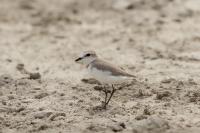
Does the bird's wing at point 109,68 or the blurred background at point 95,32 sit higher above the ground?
the blurred background at point 95,32

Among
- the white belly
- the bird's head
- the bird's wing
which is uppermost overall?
the bird's head

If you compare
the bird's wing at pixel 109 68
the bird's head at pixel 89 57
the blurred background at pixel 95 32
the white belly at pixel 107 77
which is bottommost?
the white belly at pixel 107 77

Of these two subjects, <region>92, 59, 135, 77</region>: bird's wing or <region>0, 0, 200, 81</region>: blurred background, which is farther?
<region>0, 0, 200, 81</region>: blurred background

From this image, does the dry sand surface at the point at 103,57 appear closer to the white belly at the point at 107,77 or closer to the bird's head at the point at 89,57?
the white belly at the point at 107,77

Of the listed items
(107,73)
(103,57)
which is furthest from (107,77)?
(103,57)

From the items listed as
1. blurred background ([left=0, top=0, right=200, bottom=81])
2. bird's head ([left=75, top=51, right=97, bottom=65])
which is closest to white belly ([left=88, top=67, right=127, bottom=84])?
bird's head ([left=75, top=51, right=97, bottom=65])

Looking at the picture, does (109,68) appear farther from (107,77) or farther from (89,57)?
(89,57)

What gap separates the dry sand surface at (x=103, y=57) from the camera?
8.68 meters

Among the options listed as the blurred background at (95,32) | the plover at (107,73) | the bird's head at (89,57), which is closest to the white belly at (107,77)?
the plover at (107,73)

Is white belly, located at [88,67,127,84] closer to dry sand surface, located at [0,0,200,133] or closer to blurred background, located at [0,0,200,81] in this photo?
dry sand surface, located at [0,0,200,133]

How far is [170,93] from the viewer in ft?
31.1

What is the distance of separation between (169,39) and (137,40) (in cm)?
59

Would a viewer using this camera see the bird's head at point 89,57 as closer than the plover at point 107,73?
No

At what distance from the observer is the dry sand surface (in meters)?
8.68
